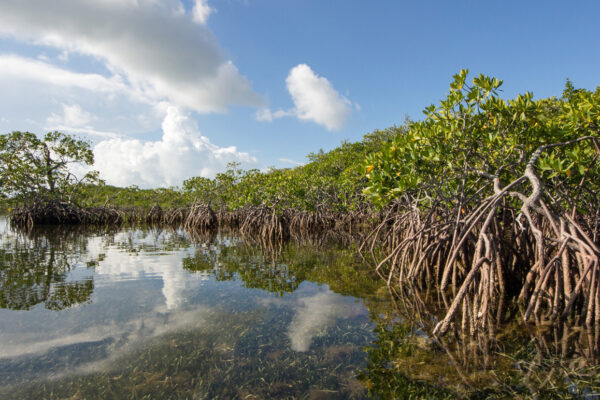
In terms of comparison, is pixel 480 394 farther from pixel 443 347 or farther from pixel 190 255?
pixel 190 255

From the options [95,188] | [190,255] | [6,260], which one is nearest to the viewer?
[6,260]

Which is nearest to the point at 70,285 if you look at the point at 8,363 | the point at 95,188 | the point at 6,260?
the point at 8,363

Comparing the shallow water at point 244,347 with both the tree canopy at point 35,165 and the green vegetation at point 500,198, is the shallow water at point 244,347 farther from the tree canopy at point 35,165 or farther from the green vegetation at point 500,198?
the tree canopy at point 35,165

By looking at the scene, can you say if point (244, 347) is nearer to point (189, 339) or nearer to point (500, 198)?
point (189, 339)

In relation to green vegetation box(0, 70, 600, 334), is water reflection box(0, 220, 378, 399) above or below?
below

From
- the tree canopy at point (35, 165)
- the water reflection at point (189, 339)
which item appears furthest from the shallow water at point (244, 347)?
the tree canopy at point (35, 165)

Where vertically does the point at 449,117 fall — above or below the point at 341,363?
above

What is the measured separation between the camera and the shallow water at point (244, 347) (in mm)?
2518

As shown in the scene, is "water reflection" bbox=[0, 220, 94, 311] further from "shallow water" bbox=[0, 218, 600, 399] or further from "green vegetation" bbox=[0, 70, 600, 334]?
"green vegetation" bbox=[0, 70, 600, 334]

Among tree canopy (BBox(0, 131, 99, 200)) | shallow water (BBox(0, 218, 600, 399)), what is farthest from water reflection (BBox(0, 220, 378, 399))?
tree canopy (BBox(0, 131, 99, 200))

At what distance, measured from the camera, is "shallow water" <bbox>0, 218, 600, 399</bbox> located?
2.52 meters

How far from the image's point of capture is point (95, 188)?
24.8m

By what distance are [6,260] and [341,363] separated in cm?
970

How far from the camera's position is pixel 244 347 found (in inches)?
130
